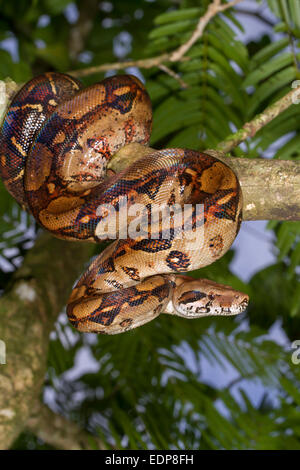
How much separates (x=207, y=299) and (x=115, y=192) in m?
0.66

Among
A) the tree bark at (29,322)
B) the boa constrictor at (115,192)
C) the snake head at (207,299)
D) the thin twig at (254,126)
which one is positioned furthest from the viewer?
the tree bark at (29,322)

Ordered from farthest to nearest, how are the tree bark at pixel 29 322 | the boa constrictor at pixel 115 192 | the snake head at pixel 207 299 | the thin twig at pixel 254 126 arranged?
1. the tree bark at pixel 29 322
2. the thin twig at pixel 254 126
3. the snake head at pixel 207 299
4. the boa constrictor at pixel 115 192

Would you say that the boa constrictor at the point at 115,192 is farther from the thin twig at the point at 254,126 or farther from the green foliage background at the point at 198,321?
the green foliage background at the point at 198,321

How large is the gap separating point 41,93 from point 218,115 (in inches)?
53.8

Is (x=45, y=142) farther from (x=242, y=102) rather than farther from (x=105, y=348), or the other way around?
(x=105, y=348)

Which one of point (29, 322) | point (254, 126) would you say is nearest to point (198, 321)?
point (29, 322)

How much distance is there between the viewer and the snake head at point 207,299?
209 centimetres

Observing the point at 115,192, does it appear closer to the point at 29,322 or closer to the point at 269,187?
the point at 269,187

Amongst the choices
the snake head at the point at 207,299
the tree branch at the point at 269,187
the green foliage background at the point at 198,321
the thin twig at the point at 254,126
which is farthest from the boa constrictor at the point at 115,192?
the green foliage background at the point at 198,321

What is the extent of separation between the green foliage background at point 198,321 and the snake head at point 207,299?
104 cm

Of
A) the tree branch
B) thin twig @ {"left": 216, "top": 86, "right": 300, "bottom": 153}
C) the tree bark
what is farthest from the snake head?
the tree bark

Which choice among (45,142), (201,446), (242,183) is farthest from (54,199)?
(201,446)

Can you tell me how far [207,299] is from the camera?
212 centimetres

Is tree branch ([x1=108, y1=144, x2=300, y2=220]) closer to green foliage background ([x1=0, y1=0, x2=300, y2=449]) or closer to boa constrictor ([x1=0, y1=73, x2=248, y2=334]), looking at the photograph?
boa constrictor ([x1=0, y1=73, x2=248, y2=334])
